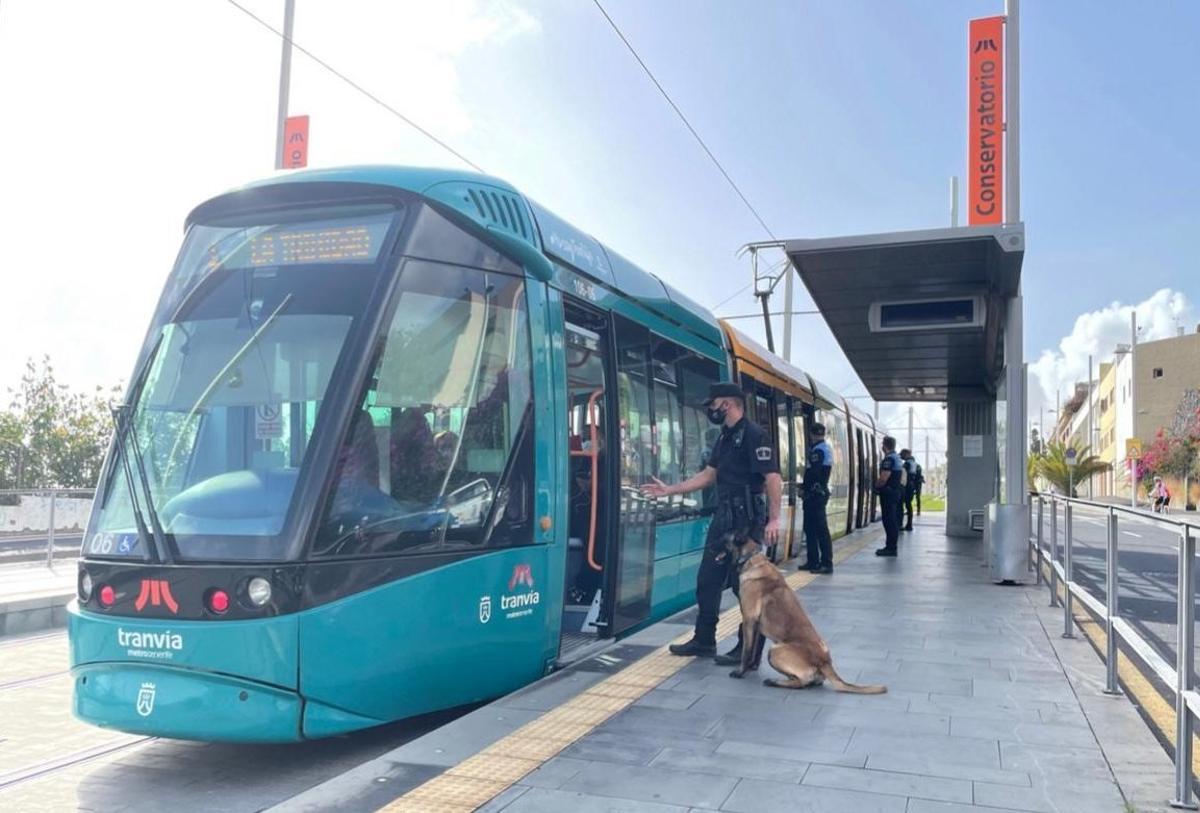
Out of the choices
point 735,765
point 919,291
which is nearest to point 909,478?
point 919,291

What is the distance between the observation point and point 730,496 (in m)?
6.71

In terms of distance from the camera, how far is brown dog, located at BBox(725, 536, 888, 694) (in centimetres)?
588

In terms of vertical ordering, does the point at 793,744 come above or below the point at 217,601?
below

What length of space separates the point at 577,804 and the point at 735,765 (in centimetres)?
87

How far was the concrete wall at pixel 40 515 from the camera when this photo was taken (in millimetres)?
13766

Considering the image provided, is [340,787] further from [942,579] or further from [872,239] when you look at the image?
[942,579]

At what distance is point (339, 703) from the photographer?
15.1ft

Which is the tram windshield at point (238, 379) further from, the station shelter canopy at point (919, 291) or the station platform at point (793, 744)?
the station shelter canopy at point (919, 291)

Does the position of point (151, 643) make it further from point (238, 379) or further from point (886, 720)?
point (886, 720)

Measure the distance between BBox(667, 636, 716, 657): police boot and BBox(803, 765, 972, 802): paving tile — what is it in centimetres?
244

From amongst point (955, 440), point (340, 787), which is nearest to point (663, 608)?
point (340, 787)

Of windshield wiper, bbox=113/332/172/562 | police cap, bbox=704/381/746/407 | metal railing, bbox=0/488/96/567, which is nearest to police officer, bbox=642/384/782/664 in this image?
police cap, bbox=704/381/746/407

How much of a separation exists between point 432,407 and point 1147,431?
6771 cm

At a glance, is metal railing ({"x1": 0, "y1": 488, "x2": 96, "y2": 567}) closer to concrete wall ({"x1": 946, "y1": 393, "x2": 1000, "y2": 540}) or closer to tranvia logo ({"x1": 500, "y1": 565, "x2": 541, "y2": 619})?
tranvia logo ({"x1": 500, "y1": 565, "x2": 541, "y2": 619})
